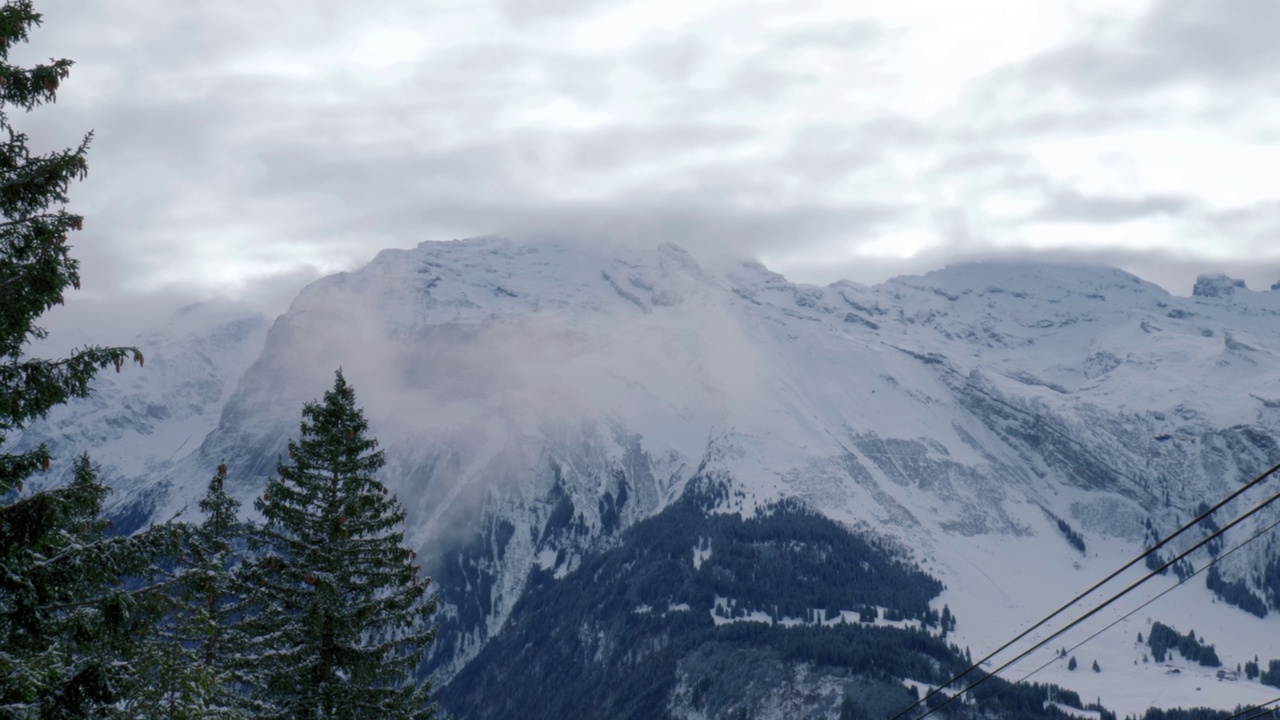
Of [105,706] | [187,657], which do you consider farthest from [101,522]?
[105,706]

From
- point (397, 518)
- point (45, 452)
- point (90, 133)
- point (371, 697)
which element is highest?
point (90, 133)

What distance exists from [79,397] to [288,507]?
12.6 meters

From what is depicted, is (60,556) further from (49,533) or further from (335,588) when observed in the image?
(335,588)

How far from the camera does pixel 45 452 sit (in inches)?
638

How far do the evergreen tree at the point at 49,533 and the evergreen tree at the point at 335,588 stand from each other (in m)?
10.9

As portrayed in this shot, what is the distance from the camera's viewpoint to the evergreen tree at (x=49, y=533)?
15.3 metres

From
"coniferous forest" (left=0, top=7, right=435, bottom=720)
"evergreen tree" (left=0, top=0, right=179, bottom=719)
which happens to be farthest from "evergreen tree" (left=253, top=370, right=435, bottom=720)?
"evergreen tree" (left=0, top=0, right=179, bottom=719)

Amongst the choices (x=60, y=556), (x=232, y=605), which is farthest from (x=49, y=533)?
(x=232, y=605)

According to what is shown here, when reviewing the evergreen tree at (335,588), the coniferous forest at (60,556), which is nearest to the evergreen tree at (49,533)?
the coniferous forest at (60,556)

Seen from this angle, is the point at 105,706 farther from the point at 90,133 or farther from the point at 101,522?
the point at 90,133

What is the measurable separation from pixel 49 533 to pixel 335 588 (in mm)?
12926

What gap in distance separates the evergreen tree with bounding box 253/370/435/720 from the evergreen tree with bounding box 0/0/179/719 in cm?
1090

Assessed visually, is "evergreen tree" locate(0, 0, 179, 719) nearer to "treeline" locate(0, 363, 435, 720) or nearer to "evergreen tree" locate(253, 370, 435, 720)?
"treeline" locate(0, 363, 435, 720)

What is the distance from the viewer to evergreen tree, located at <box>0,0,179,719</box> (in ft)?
50.1
